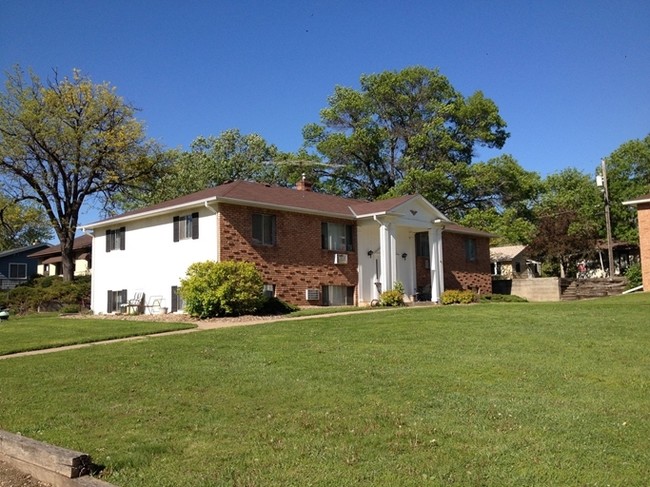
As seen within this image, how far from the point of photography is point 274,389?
7.79 m

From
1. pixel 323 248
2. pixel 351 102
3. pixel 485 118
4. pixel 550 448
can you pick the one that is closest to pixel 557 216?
pixel 485 118

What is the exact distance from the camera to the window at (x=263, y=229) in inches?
892

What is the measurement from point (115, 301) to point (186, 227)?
6076 mm

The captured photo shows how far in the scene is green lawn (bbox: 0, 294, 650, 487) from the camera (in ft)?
16.0

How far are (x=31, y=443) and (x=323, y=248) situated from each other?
1964cm

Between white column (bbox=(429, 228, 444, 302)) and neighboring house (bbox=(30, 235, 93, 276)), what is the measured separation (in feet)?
76.8

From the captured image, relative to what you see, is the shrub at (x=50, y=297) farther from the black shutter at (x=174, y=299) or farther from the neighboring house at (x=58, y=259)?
the black shutter at (x=174, y=299)

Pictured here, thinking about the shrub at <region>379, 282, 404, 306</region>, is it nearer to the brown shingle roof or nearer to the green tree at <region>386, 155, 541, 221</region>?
the brown shingle roof

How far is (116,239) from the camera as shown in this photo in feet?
89.3

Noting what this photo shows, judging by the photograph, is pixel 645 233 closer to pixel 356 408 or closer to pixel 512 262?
pixel 512 262

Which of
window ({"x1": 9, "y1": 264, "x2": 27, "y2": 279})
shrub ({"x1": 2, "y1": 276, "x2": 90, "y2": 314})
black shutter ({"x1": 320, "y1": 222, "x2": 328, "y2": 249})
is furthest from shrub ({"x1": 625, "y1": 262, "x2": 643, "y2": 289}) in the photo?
window ({"x1": 9, "y1": 264, "x2": 27, "y2": 279})

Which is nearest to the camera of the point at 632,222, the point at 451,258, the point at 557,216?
the point at 451,258

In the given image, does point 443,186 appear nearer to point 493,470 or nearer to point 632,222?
point 632,222

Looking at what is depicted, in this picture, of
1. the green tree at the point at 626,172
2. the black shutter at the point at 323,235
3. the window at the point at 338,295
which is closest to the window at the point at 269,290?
the window at the point at 338,295
